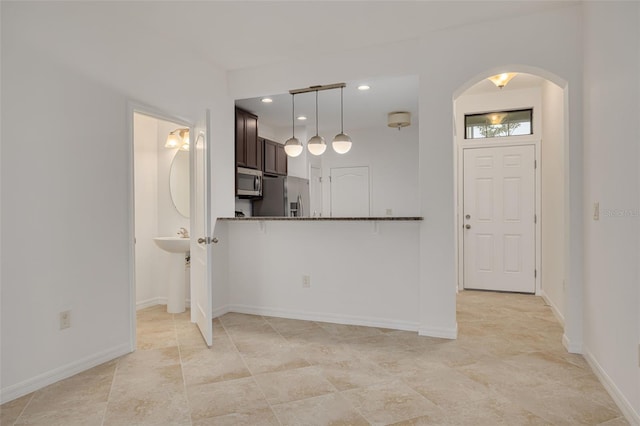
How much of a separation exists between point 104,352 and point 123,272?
585mm

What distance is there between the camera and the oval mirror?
4.59 meters

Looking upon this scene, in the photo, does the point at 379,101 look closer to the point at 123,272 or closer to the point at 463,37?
the point at 463,37

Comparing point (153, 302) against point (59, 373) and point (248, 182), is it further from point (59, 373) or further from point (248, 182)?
point (59, 373)

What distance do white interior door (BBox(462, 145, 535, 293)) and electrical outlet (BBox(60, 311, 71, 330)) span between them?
4.65 meters

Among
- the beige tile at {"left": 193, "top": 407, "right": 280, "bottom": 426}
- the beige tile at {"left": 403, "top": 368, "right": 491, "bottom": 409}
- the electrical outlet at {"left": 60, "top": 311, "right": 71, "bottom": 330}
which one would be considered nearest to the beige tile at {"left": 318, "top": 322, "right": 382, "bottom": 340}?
the beige tile at {"left": 403, "top": 368, "right": 491, "bottom": 409}

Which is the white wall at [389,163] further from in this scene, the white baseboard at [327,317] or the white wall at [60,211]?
the white wall at [60,211]

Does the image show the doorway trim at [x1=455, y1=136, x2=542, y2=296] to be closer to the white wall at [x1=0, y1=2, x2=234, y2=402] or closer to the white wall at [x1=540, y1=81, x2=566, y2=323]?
the white wall at [x1=540, y1=81, x2=566, y2=323]

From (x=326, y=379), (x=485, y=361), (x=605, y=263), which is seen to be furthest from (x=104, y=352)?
(x=605, y=263)

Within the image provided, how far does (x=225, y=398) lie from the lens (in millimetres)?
2246

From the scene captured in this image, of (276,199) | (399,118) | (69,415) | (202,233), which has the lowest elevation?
(69,415)

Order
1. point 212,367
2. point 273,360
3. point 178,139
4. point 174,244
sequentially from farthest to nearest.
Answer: point 178,139 → point 174,244 → point 273,360 → point 212,367

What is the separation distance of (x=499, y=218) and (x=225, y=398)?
171 inches

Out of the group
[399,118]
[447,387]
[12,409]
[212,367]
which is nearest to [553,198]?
[399,118]

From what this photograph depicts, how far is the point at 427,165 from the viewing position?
3346mm
